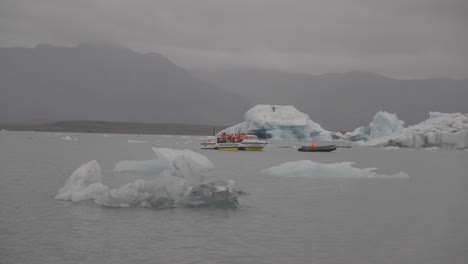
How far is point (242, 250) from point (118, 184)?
14103 mm

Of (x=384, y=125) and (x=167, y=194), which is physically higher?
(x=384, y=125)

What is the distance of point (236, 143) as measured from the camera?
76.2 m

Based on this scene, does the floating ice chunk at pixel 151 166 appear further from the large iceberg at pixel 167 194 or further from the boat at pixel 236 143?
the boat at pixel 236 143

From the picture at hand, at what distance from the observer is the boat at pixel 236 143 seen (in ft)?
246

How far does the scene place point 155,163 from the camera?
29969mm

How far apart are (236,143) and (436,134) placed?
2920cm

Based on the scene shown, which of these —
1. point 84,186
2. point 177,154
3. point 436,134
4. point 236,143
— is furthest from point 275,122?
point 84,186

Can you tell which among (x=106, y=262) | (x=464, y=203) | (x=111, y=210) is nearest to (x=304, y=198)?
(x=464, y=203)

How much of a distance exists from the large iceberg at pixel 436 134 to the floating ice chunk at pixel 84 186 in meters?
69.4

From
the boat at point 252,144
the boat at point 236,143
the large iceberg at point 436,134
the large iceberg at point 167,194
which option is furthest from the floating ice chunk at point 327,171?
the large iceberg at point 436,134

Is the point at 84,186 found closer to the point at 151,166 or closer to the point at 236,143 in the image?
the point at 151,166

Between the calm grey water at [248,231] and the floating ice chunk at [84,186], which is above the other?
the floating ice chunk at [84,186]

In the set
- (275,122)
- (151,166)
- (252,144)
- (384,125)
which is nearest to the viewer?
(151,166)

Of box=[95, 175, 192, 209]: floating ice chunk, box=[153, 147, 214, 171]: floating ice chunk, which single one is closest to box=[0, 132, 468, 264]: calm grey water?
box=[95, 175, 192, 209]: floating ice chunk
